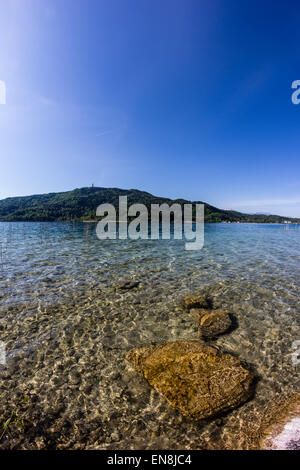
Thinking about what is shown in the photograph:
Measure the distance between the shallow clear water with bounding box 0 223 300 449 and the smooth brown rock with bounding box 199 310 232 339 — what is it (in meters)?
0.37

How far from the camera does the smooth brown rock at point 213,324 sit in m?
7.41

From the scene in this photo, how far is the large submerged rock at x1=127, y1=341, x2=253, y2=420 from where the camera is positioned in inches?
174

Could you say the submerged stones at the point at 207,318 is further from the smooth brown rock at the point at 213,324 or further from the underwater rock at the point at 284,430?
the underwater rock at the point at 284,430

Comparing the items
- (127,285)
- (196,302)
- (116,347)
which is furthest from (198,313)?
(127,285)

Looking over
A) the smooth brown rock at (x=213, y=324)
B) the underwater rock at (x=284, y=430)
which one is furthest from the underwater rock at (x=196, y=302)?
the underwater rock at (x=284, y=430)

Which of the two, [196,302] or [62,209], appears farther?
[62,209]

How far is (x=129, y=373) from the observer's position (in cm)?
554

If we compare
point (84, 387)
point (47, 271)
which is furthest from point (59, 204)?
point (84, 387)

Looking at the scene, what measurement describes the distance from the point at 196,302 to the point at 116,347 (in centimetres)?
473

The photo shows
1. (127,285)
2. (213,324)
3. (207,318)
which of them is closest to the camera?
(213,324)

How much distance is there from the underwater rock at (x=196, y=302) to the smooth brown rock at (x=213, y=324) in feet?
3.85

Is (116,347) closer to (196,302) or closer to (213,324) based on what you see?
(213,324)

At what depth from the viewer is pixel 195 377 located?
4859 millimetres

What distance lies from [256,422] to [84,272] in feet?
42.9
